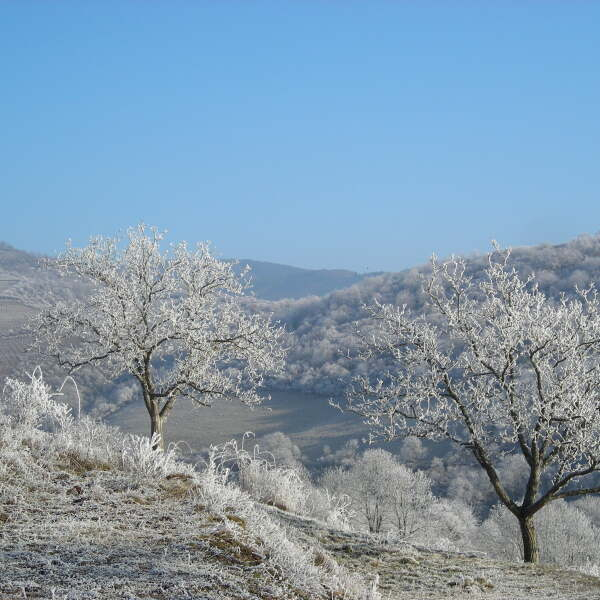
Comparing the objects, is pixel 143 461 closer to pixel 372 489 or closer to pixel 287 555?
pixel 287 555

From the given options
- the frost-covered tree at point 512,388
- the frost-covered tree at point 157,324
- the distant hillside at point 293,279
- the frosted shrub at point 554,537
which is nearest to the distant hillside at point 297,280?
the distant hillside at point 293,279

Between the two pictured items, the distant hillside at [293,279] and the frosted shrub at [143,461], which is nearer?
the frosted shrub at [143,461]

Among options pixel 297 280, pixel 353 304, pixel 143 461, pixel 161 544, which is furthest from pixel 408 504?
pixel 297 280

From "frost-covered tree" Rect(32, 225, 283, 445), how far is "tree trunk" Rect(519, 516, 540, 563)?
6655mm

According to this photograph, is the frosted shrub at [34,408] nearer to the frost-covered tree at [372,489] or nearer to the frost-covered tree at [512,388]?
the frost-covered tree at [512,388]

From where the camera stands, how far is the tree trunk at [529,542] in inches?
417

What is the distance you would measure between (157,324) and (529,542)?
857cm

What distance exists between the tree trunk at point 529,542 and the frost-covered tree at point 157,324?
6.65 metres

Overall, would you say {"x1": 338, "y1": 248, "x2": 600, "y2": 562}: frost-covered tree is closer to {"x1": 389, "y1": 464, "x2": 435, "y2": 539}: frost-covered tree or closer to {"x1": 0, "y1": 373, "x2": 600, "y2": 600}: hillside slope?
{"x1": 0, "y1": 373, "x2": 600, "y2": 600}: hillside slope

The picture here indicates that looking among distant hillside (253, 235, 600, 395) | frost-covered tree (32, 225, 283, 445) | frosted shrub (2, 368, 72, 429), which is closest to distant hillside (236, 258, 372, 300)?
distant hillside (253, 235, 600, 395)

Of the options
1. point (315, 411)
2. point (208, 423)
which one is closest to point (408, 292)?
point (315, 411)

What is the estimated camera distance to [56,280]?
266ft

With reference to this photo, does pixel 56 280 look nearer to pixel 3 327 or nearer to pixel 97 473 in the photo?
pixel 3 327

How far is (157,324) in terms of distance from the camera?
1373 centimetres
